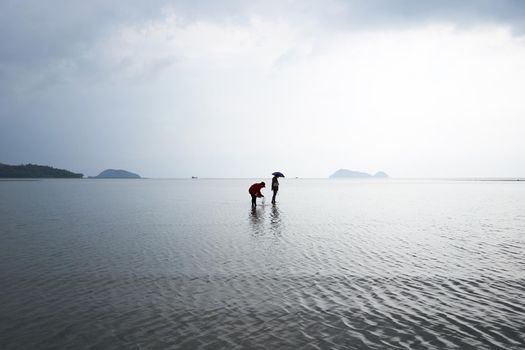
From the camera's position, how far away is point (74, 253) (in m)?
17.2

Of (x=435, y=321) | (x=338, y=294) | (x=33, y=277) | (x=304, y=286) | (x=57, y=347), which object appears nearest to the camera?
(x=57, y=347)

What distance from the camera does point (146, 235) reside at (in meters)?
22.7

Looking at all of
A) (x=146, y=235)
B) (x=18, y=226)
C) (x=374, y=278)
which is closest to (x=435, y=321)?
(x=374, y=278)

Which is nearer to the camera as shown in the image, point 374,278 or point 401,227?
point 374,278

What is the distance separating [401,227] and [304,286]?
1808cm

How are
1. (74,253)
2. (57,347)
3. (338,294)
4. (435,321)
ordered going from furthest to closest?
(74,253) < (338,294) < (435,321) < (57,347)

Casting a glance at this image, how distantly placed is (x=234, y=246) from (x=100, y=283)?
7.81 m

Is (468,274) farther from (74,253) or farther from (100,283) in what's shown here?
(74,253)

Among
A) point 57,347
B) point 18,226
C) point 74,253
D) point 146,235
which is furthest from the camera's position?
point 18,226

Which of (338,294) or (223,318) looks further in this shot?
(338,294)

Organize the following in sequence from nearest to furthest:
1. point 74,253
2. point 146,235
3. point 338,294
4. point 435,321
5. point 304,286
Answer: point 435,321 < point 338,294 < point 304,286 < point 74,253 < point 146,235

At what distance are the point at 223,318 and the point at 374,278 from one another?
6471 mm

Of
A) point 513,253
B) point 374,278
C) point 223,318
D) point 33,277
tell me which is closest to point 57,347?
point 223,318

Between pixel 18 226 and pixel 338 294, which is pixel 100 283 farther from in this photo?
pixel 18 226
